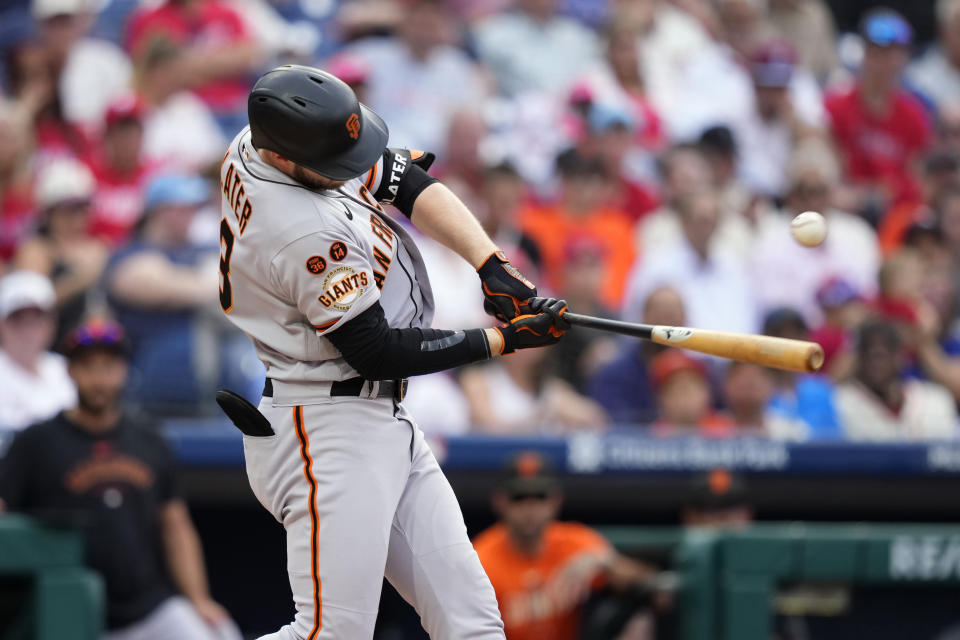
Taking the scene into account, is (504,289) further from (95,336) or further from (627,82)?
(627,82)

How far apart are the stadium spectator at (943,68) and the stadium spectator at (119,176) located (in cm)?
517

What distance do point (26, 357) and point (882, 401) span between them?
3738 mm

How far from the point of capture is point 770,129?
8625mm

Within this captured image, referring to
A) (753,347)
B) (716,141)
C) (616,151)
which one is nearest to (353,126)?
(753,347)

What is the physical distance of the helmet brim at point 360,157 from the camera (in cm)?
321

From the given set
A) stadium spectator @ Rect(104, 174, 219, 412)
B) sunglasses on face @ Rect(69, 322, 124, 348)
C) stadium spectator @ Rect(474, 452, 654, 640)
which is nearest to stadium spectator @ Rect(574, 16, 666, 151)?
stadium spectator @ Rect(104, 174, 219, 412)

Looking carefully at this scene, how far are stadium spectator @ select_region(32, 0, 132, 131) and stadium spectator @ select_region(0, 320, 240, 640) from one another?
2344 mm

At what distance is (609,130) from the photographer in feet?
25.9

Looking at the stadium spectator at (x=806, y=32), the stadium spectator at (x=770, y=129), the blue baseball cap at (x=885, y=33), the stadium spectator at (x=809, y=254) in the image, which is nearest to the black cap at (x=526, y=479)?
the stadium spectator at (x=809, y=254)

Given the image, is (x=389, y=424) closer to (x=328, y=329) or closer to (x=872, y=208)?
(x=328, y=329)

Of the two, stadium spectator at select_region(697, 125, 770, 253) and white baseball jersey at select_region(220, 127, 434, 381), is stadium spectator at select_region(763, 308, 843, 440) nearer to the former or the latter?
stadium spectator at select_region(697, 125, 770, 253)

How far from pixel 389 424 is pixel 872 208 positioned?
5.75 meters

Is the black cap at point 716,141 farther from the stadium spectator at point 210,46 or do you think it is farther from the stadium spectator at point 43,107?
the stadium spectator at point 43,107

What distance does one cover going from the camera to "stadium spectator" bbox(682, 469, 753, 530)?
596 centimetres
